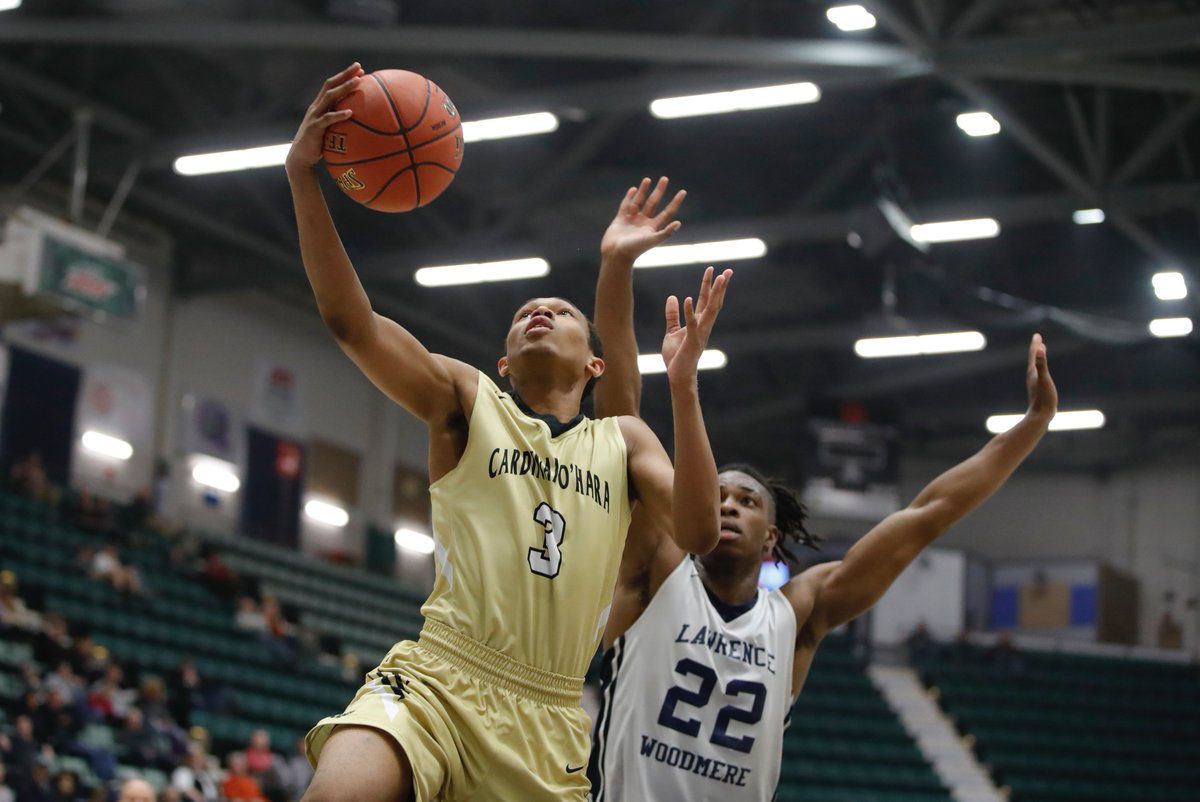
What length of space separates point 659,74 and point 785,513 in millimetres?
11538

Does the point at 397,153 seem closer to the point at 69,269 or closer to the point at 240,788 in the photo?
the point at 240,788

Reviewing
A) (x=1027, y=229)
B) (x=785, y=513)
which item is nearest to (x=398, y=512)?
(x=1027, y=229)

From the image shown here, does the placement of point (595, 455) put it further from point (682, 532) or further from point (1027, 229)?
point (1027, 229)

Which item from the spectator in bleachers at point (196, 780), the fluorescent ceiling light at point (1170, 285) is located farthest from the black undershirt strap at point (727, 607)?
the fluorescent ceiling light at point (1170, 285)

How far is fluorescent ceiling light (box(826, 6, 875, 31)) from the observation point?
576 inches

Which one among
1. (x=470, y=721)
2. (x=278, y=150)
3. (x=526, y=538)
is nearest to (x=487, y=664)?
(x=470, y=721)

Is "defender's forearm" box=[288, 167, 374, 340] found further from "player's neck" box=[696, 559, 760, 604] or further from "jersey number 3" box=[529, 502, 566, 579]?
"player's neck" box=[696, 559, 760, 604]

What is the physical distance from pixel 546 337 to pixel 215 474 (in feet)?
65.1

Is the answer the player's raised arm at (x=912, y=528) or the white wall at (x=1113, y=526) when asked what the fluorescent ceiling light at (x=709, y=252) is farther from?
the player's raised arm at (x=912, y=528)

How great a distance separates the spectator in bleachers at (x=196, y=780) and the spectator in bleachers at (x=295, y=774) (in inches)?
26.0

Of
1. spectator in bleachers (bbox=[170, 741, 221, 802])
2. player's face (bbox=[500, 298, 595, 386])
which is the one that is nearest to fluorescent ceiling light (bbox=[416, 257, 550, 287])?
spectator in bleachers (bbox=[170, 741, 221, 802])

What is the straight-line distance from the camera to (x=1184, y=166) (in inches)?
715

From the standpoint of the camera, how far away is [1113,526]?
97.3 ft

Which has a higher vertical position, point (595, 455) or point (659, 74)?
point (659, 74)
